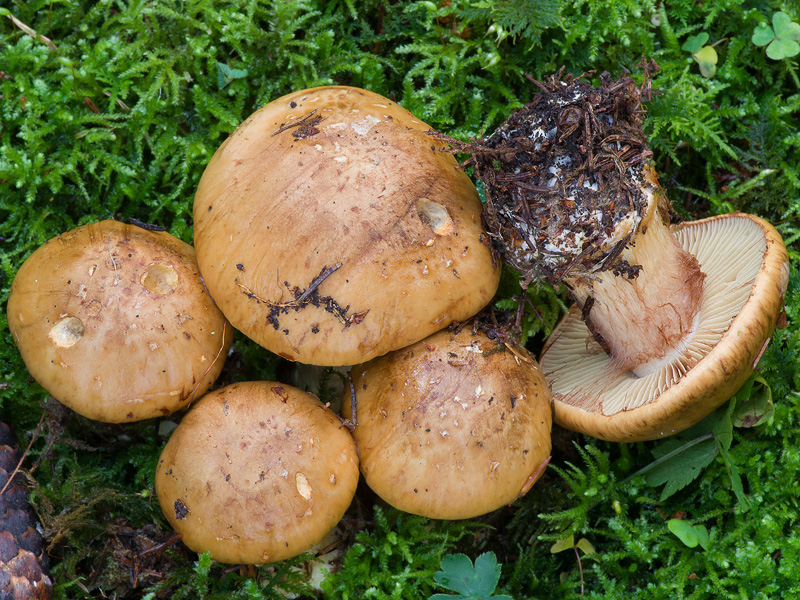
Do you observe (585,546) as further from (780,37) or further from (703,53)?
(780,37)

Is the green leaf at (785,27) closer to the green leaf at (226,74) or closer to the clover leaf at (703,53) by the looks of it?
the clover leaf at (703,53)

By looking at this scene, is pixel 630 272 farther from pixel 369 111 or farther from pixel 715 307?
pixel 369 111

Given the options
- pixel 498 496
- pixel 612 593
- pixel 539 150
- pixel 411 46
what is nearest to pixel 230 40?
pixel 411 46

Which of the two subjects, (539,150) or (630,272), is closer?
(539,150)

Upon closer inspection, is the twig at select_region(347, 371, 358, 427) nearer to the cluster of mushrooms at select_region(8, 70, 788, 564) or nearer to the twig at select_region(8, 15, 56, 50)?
the cluster of mushrooms at select_region(8, 70, 788, 564)

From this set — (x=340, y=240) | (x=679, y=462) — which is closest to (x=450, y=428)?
(x=340, y=240)

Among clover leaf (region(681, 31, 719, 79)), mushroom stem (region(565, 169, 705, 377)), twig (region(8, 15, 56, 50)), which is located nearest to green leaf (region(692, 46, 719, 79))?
clover leaf (region(681, 31, 719, 79))
